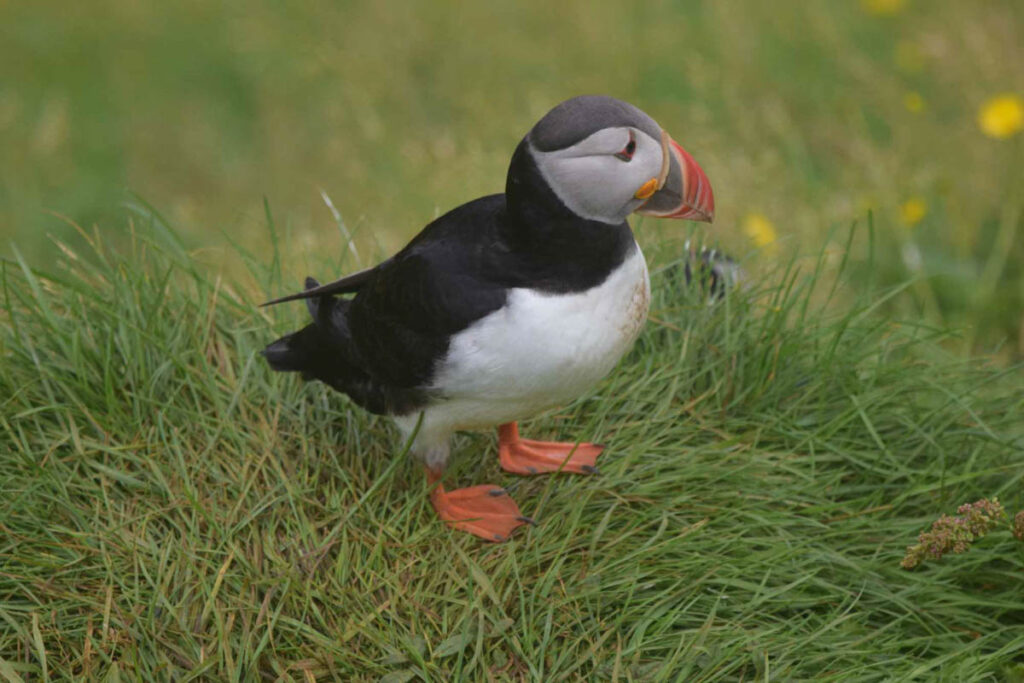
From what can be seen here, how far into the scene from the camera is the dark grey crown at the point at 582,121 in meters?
2.19

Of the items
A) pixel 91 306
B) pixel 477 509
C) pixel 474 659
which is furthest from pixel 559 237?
pixel 91 306

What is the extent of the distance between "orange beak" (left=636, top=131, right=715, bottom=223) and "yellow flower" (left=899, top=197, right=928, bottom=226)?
8.37ft

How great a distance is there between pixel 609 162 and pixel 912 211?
2781 mm

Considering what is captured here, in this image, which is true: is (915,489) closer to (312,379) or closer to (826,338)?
(826,338)

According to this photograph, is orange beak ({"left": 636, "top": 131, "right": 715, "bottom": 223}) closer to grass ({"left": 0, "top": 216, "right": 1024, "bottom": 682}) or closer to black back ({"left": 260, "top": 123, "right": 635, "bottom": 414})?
black back ({"left": 260, "top": 123, "right": 635, "bottom": 414})

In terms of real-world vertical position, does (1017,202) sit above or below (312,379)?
below

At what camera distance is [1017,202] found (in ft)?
15.2

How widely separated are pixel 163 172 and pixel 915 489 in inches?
207

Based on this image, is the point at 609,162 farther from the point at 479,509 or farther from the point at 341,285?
the point at 479,509

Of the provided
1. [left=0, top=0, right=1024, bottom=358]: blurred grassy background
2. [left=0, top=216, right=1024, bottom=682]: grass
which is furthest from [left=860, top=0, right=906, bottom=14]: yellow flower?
[left=0, top=216, right=1024, bottom=682]: grass

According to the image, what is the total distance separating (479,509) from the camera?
2.80 meters

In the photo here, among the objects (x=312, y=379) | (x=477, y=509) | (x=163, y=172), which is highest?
(x=312, y=379)

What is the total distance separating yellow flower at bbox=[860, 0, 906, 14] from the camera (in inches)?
249

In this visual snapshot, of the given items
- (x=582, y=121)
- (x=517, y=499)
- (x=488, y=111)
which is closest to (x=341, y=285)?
(x=517, y=499)
